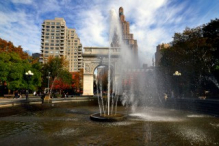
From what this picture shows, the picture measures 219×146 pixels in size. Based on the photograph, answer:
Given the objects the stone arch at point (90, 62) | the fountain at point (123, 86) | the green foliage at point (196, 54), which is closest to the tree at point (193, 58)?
the green foliage at point (196, 54)

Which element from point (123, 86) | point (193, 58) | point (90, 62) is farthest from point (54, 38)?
point (193, 58)

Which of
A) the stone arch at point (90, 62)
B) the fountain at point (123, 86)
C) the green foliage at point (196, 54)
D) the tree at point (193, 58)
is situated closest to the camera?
the fountain at point (123, 86)

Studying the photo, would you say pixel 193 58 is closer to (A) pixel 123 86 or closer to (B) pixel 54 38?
(A) pixel 123 86

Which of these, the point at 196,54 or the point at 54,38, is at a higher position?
the point at 54,38

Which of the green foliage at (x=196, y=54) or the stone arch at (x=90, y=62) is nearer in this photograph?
the green foliage at (x=196, y=54)

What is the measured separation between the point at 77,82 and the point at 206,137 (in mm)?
43112

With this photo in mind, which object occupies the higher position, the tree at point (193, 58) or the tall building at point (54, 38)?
the tall building at point (54, 38)

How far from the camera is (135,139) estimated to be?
531cm

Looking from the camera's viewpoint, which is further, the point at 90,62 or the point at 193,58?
the point at 90,62

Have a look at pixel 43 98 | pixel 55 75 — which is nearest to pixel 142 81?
pixel 55 75

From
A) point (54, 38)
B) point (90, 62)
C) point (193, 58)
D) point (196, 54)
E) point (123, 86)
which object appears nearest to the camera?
point (196, 54)

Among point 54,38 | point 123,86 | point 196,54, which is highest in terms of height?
point 54,38

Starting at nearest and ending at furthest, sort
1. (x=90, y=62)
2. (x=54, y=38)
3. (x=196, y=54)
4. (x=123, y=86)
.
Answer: (x=196, y=54), (x=90, y=62), (x=123, y=86), (x=54, y=38)

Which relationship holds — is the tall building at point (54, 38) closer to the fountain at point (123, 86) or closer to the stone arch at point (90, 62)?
the fountain at point (123, 86)
